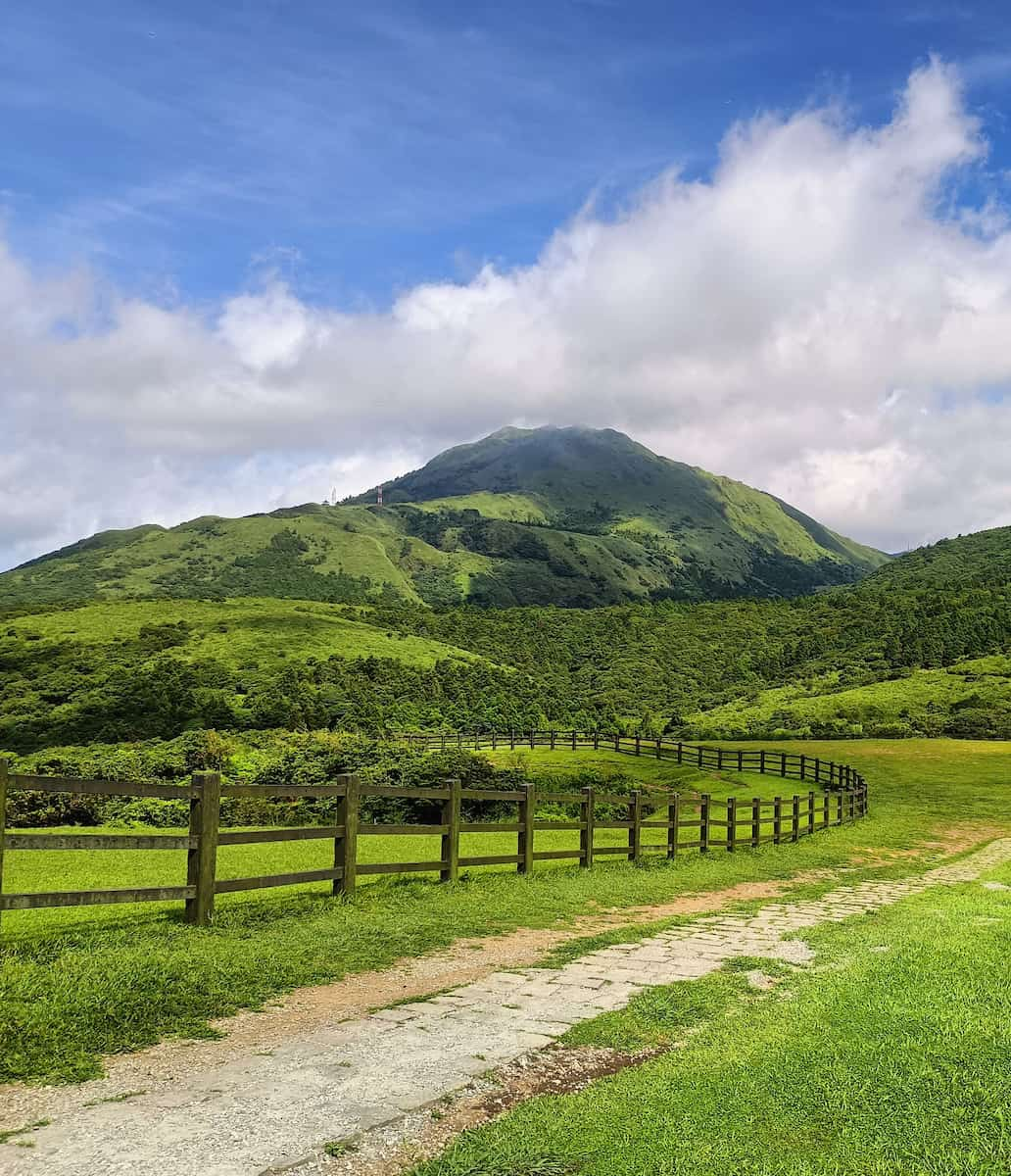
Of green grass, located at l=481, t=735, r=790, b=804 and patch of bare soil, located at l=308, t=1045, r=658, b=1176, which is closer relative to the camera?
patch of bare soil, located at l=308, t=1045, r=658, b=1176

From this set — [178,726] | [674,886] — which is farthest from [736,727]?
[674,886]

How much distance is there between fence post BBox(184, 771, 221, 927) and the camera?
884 centimetres

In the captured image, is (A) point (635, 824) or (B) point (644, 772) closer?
(A) point (635, 824)

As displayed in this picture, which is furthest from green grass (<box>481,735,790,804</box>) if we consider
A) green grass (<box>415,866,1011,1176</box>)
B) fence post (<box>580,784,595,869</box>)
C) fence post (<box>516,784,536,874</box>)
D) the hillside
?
green grass (<box>415,866,1011,1176</box>)

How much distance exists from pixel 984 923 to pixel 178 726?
92.1m

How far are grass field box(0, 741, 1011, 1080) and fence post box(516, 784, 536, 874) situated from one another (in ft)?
1.13

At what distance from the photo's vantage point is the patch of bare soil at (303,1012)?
481 cm

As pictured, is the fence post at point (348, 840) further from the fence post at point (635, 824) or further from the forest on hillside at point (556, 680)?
the forest on hillside at point (556, 680)

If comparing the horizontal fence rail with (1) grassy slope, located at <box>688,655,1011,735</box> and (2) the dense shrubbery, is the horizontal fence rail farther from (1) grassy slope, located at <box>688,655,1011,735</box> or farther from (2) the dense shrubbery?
(1) grassy slope, located at <box>688,655,1011,735</box>

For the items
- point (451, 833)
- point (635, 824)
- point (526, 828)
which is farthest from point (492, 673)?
Answer: point (451, 833)

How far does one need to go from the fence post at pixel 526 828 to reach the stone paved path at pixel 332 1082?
17.6ft

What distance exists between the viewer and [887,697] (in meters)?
96.5

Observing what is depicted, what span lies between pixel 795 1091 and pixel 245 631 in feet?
454

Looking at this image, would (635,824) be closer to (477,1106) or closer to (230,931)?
(230,931)
